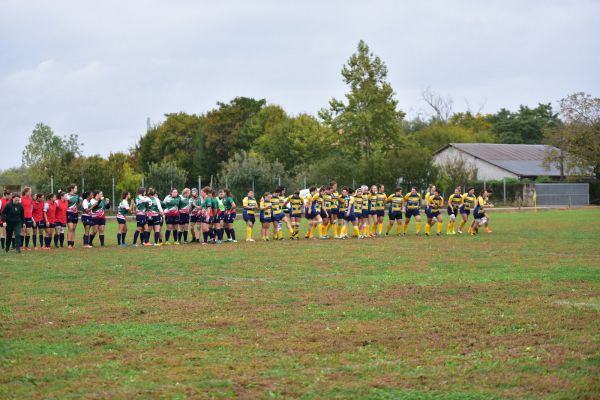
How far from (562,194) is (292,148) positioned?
2485 centimetres

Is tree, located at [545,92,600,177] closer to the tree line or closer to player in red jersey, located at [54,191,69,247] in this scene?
the tree line

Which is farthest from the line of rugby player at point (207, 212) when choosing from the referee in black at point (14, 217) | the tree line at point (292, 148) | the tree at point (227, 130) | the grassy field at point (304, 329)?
the tree at point (227, 130)

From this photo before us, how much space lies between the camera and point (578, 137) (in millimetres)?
67250

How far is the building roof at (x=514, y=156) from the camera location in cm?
7494

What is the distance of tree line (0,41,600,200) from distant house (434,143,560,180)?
2.87 meters

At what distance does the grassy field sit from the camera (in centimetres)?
755

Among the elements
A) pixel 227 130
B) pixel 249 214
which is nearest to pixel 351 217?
pixel 249 214

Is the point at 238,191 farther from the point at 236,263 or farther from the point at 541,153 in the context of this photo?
the point at 541,153

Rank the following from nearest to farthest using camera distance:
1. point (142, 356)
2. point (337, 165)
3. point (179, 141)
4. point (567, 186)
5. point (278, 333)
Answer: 1. point (142, 356)
2. point (278, 333)
3. point (337, 165)
4. point (567, 186)
5. point (179, 141)

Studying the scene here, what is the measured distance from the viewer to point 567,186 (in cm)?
6844

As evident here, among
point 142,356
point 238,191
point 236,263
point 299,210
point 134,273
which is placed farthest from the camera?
point 238,191

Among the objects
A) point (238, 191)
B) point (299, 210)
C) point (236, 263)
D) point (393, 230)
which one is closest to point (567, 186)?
point (238, 191)

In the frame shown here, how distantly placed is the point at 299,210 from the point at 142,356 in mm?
21252

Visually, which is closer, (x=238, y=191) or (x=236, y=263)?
(x=236, y=263)
